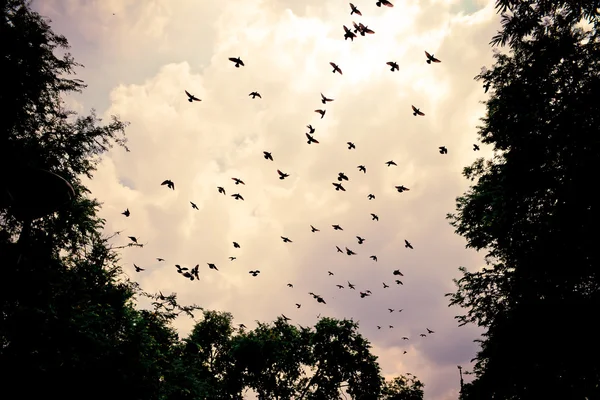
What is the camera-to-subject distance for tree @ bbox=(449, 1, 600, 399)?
8.67m

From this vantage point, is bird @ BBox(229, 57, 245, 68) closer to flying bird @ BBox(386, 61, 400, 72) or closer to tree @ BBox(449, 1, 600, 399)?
flying bird @ BBox(386, 61, 400, 72)

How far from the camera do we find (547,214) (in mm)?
10484

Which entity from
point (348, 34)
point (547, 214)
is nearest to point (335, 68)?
point (348, 34)

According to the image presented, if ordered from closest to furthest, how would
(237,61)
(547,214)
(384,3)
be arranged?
1. (384,3)
2. (237,61)
3. (547,214)

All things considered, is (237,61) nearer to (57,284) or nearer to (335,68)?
(335,68)

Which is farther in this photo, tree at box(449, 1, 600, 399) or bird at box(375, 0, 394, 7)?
tree at box(449, 1, 600, 399)

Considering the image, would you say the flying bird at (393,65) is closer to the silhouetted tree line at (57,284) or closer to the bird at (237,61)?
the bird at (237,61)

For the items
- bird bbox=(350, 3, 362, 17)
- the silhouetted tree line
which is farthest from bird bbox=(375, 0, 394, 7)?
the silhouetted tree line

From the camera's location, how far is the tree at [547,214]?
8.67 meters

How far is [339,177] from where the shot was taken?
33.9 feet

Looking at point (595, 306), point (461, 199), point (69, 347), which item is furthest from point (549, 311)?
point (69, 347)

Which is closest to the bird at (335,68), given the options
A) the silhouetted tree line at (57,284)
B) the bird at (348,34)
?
the bird at (348,34)

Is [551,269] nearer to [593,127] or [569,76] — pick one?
[593,127]

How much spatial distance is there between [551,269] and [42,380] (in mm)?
15996
